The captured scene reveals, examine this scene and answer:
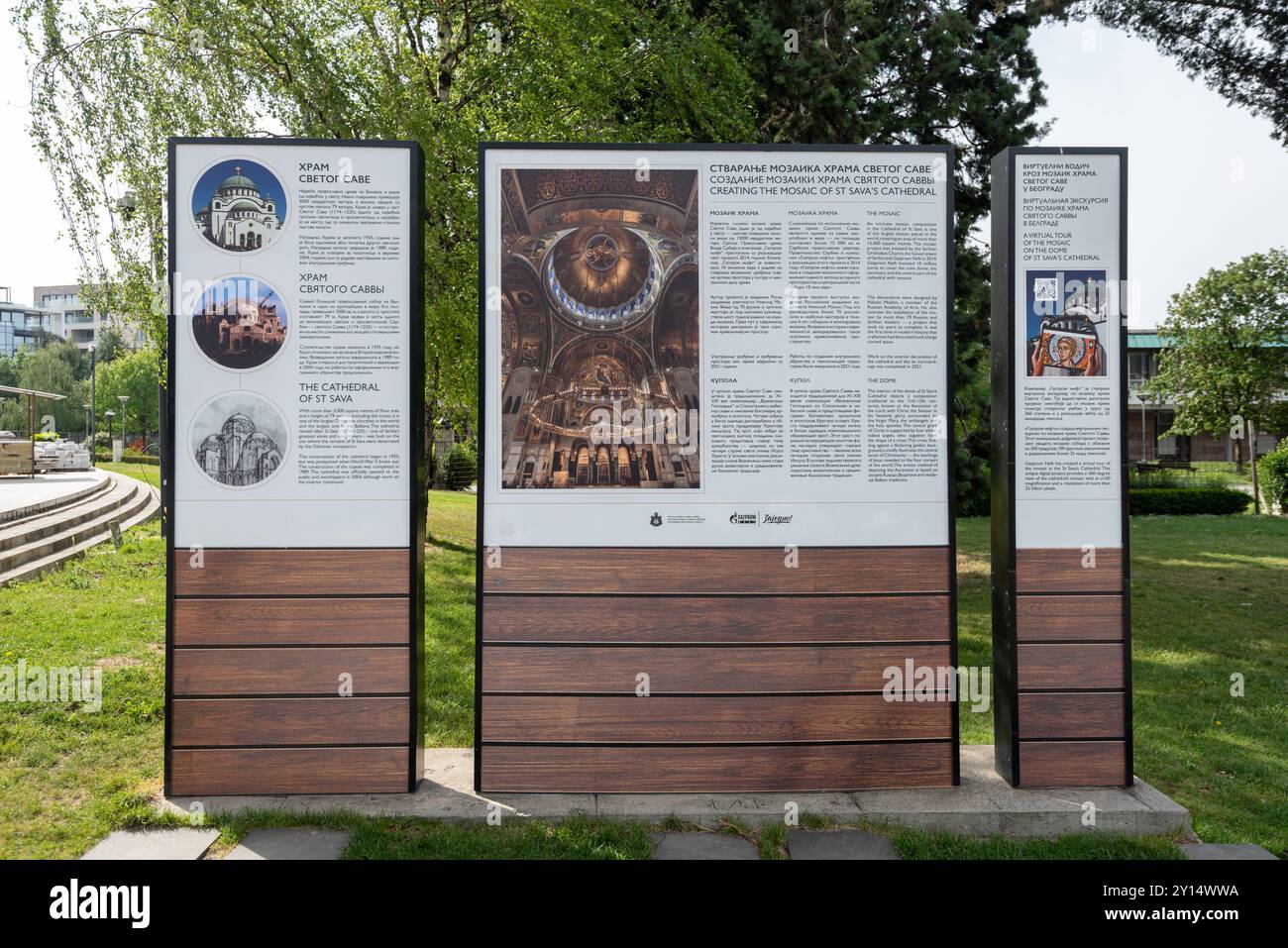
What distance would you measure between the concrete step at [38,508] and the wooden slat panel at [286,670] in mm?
9768

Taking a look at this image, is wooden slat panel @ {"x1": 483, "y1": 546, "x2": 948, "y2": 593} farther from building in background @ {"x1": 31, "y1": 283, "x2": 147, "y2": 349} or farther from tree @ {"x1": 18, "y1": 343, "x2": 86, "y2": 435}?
building in background @ {"x1": 31, "y1": 283, "x2": 147, "y2": 349}

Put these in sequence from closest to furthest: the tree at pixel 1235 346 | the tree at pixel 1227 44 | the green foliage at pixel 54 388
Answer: the tree at pixel 1227 44, the tree at pixel 1235 346, the green foliage at pixel 54 388

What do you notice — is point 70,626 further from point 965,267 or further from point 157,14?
point 965,267

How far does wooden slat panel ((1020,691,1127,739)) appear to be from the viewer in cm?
430

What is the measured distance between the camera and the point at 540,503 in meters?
4.20

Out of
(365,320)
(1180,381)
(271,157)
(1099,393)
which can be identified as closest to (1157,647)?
(1099,393)

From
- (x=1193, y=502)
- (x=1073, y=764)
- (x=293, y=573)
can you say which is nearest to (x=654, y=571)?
(x=293, y=573)

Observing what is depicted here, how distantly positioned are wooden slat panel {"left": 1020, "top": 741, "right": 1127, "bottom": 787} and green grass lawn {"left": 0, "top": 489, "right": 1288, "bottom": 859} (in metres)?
0.41

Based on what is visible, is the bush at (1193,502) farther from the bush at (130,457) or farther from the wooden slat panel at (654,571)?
the bush at (130,457)

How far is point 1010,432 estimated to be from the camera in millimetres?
4270

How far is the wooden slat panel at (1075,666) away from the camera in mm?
4305

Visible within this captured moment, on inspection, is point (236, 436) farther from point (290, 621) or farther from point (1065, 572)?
point (1065, 572)

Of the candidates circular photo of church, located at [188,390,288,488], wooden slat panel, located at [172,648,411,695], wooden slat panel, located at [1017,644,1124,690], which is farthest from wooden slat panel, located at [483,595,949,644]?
circular photo of church, located at [188,390,288,488]

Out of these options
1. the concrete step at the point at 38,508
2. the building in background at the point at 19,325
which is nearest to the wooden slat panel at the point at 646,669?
the concrete step at the point at 38,508
